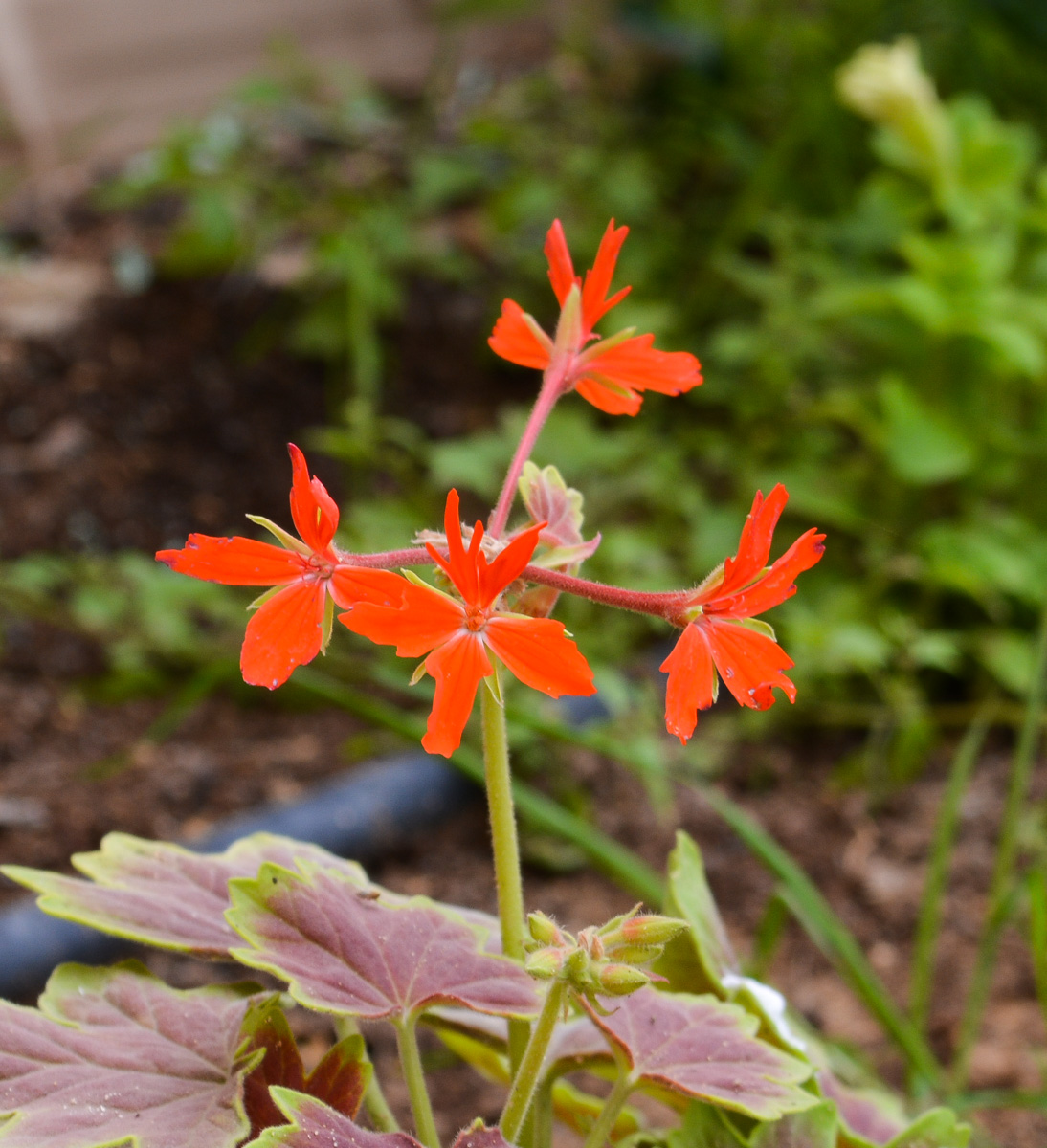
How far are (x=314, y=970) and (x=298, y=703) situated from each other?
47.8 inches

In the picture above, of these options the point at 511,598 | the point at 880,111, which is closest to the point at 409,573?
the point at 511,598

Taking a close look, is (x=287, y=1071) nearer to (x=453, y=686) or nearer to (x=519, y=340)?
(x=453, y=686)

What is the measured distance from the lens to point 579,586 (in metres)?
0.47

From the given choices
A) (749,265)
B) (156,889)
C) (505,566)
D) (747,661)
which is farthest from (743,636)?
(749,265)

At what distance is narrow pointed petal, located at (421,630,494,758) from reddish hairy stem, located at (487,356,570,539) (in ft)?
0.26

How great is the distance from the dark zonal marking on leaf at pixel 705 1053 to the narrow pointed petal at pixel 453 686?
0.51 feet

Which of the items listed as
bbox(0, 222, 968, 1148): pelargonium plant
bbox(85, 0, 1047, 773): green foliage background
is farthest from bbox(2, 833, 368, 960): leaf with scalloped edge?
bbox(85, 0, 1047, 773): green foliage background

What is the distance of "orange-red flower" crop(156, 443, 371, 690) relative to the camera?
0.44 metres

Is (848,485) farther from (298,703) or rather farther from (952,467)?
(298,703)

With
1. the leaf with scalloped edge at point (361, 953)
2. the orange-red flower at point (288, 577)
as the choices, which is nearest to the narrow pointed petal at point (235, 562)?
the orange-red flower at point (288, 577)

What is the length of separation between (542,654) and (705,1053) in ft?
0.84

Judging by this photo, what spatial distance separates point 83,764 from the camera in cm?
155

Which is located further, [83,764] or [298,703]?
[298,703]

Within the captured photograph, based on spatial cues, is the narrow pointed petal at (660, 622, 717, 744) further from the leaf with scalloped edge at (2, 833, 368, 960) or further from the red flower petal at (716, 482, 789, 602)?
the leaf with scalloped edge at (2, 833, 368, 960)
